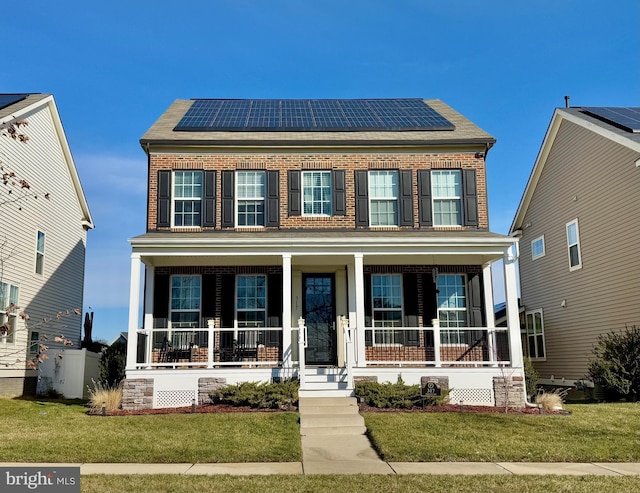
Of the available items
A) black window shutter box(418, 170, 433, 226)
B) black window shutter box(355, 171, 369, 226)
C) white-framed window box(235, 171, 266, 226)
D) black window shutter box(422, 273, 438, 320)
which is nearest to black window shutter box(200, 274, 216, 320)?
white-framed window box(235, 171, 266, 226)

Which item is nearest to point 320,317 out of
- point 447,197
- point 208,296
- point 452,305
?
point 208,296

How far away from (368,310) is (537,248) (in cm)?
928

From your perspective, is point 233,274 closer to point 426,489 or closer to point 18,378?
point 18,378

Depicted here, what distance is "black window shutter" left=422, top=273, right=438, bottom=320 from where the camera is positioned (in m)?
15.3

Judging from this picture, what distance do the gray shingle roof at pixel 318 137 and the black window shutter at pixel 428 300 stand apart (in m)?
3.47

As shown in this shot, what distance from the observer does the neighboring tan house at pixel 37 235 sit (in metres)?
16.6

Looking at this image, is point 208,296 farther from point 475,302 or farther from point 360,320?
point 475,302

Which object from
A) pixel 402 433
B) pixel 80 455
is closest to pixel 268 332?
pixel 402 433

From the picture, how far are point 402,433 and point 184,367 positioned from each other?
6.48 metres

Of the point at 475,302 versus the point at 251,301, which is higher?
the point at 251,301

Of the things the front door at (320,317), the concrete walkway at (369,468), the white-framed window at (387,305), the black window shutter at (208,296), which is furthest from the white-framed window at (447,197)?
the concrete walkway at (369,468)

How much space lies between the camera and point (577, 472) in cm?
801

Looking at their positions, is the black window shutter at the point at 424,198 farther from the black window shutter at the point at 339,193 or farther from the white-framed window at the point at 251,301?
the white-framed window at the point at 251,301

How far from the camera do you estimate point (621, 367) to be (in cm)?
1455
